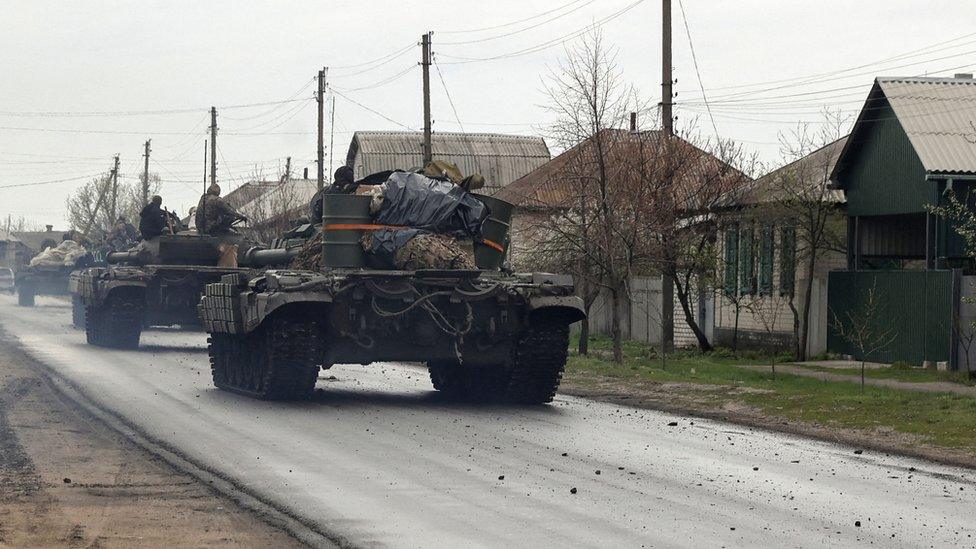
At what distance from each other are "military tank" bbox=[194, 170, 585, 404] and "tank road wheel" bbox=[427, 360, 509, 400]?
51 mm

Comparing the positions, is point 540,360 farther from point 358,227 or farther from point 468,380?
point 358,227

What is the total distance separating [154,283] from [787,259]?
39.5ft

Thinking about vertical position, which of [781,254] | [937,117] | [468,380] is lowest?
[468,380]

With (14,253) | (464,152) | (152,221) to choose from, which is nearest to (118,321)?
(152,221)

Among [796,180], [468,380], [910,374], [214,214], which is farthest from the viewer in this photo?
[214,214]

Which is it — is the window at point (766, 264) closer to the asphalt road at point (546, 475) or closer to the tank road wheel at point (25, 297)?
the asphalt road at point (546, 475)

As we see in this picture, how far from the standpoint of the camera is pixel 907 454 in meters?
13.2

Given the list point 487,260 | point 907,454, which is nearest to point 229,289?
point 487,260

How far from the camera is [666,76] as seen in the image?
27531 mm

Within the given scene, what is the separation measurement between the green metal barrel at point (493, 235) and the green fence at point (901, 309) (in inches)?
322

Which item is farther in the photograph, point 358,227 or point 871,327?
point 871,327

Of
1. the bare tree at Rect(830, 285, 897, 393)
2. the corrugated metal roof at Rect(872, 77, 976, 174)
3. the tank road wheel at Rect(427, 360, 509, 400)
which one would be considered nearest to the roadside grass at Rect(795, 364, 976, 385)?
the bare tree at Rect(830, 285, 897, 393)

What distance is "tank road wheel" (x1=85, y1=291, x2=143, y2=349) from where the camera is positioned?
2819 cm

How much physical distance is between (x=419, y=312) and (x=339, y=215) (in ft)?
5.43
